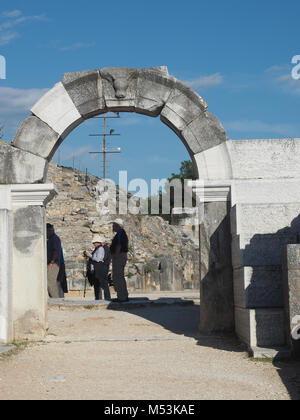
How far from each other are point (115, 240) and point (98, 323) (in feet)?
7.85

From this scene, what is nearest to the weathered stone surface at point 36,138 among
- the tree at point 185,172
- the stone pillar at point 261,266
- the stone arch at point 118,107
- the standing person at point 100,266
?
the stone arch at point 118,107

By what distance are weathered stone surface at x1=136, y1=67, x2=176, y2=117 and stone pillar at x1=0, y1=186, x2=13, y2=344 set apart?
233cm

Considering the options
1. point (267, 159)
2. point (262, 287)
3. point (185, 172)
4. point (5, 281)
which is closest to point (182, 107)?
point (267, 159)

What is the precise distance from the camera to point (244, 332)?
696 cm

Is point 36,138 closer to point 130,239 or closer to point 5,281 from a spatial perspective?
point 5,281

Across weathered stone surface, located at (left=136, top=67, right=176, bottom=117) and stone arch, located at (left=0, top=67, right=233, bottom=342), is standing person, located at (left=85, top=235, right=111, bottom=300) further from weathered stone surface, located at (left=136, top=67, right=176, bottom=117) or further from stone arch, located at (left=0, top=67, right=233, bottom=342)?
weathered stone surface, located at (left=136, top=67, right=176, bottom=117)

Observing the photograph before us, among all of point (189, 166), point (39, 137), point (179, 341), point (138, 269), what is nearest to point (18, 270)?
point (39, 137)

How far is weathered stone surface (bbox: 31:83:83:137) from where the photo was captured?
817 centimetres

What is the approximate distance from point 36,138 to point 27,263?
5.50 feet

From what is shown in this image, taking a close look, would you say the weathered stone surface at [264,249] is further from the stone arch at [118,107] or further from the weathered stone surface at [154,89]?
the weathered stone surface at [154,89]

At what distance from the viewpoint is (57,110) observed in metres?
8.19

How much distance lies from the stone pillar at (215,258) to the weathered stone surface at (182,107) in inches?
34.6

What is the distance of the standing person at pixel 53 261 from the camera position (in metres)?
11.5
